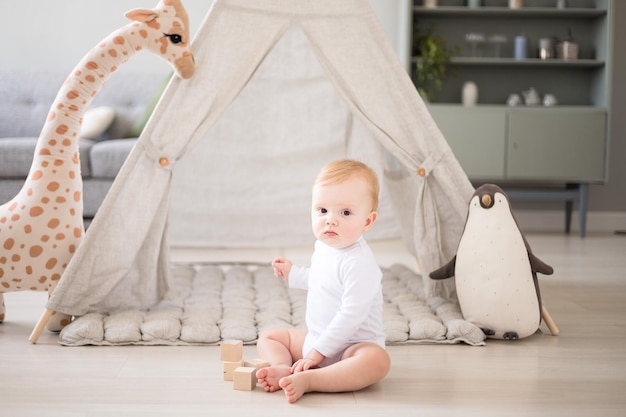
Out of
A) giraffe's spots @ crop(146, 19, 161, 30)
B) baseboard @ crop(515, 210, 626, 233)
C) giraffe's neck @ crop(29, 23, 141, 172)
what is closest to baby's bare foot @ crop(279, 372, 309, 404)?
giraffe's neck @ crop(29, 23, 141, 172)

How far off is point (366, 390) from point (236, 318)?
0.63m

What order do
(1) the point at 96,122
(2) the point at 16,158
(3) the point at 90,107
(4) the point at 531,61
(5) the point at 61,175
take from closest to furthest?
1. (5) the point at 61,175
2. (2) the point at 16,158
3. (1) the point at 96,122
4. (3) the point at 90,107
5. (4) the point at 531,61

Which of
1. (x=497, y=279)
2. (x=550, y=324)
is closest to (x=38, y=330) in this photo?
(x=497, y=279)

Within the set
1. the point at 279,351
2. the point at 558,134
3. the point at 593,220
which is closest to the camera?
the point at 279,351

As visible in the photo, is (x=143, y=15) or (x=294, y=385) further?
(x=143, y=15)


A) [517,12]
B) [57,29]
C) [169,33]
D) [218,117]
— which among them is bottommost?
[218,117]

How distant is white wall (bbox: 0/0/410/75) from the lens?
187 inches

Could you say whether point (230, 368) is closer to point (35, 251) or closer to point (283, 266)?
point (283, 266)

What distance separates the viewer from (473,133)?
4570 mm

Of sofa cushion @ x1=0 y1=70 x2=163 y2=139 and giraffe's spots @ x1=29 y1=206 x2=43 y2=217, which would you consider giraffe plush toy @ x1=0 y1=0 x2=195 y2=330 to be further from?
sofa cushion @ x1=0 y1=70 x2=163 y2=139

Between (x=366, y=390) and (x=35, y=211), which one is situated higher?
(x=35, y=211)

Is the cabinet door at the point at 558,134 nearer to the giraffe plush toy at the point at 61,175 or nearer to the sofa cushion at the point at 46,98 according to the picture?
the sofa cushion at the point at 46,98

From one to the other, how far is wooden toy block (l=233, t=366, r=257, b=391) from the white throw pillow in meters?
2.69

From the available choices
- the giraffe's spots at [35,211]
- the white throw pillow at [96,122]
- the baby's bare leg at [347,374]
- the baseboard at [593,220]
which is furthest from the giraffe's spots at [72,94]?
the baseboard at [593,220]
